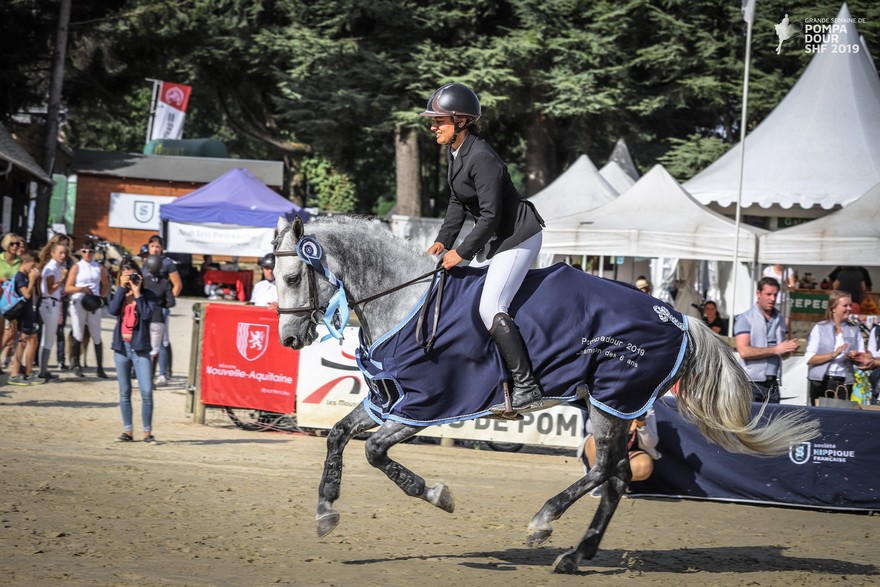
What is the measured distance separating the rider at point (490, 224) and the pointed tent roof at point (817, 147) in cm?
1364

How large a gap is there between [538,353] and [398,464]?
118cm

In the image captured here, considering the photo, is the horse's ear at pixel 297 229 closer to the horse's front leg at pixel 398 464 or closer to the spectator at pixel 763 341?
the horse's front leg at pixel 398 464

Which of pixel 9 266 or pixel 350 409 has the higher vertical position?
pixel 9 266

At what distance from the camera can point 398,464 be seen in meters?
6.97

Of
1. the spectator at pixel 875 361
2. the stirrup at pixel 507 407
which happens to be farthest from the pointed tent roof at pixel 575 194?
the stirrup at pixel 507 407

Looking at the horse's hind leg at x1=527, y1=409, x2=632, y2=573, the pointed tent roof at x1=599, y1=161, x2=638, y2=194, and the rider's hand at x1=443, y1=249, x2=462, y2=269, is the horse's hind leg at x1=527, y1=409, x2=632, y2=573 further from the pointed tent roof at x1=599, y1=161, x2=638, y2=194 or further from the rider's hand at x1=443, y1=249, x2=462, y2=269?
the pointed tent roof at x1=599, y1=161, x2=638, y2=194

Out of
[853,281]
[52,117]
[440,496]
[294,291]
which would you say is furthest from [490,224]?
[52,117]

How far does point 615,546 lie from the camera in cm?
838

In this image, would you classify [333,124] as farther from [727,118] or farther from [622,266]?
[727,118]

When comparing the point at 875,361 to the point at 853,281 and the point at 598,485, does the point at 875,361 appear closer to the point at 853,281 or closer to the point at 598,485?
the point at 598,485

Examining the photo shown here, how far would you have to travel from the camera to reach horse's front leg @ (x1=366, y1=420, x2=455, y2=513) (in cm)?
692

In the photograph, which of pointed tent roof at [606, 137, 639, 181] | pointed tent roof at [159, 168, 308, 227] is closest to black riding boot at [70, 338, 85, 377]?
pointed tent roof at [159, 168, 308, 227]

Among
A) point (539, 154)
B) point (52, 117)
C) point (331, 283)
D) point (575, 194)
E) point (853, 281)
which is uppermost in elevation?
point (52, 117)

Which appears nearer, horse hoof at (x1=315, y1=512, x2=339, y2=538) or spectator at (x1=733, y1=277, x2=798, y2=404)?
horse hoof at (x1=315, y1=512, x2=339, y2=538)
